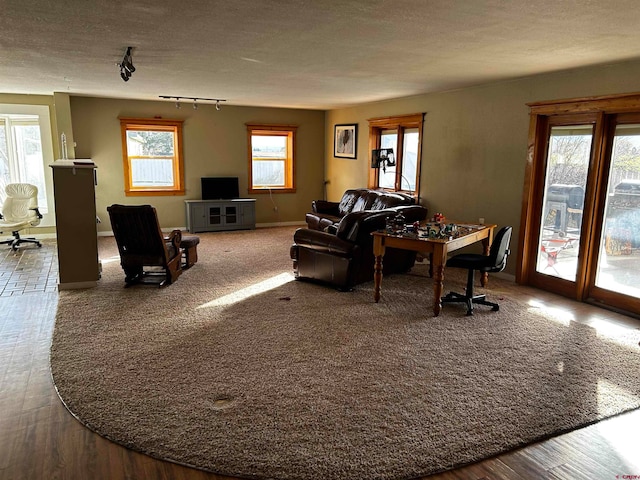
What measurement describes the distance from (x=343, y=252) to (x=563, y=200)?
2506mm

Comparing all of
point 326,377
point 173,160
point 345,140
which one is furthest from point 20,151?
point 326,377

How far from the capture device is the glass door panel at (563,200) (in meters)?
4.82

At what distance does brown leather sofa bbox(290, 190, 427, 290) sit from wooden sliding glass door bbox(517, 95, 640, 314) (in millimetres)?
1644

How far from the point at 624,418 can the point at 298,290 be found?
321 cm

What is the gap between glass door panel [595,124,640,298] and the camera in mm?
4340

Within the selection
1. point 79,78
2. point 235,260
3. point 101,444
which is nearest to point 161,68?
point 79,78

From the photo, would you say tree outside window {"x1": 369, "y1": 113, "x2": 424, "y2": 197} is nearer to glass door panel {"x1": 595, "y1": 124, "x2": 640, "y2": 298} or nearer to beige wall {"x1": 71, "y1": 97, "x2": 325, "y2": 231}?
beige wall {"x1": 71, "y1": 97, "x2": 325, "y2": 231}

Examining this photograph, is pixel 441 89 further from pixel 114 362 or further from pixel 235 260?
pixel 114 362

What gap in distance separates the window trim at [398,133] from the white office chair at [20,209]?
18.3 feet

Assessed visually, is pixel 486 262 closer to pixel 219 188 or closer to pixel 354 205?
pixel 354 205

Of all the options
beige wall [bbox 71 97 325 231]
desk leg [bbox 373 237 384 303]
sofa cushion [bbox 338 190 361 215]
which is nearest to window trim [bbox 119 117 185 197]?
beige wall [bbox 71 97 325 231]

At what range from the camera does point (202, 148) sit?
8.80 meters

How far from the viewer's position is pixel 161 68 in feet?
16.0

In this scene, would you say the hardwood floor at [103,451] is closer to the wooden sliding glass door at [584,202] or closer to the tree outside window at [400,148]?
the wooden sliding glass door at [584,202]
